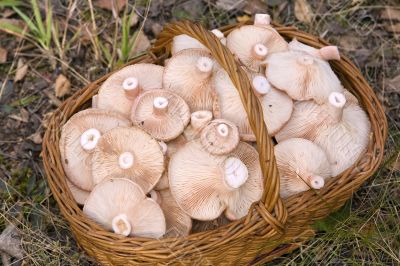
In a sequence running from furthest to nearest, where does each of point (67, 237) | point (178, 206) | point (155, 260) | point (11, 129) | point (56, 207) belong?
1. point (11, 129)
2. point (56, 207)
3. point (67, 237)
4. point (178, 206)
5. point (155, 260)

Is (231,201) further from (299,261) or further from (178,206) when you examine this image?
(299,261)

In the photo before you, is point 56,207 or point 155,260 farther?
point 56,207

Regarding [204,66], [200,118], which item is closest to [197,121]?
[200,118]

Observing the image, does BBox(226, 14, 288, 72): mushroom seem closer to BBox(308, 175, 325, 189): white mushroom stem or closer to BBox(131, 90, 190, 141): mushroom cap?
BBox(131, 90, 190, 141): mushroom cap

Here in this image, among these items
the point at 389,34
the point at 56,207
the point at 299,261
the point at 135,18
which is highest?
the point at 135,18

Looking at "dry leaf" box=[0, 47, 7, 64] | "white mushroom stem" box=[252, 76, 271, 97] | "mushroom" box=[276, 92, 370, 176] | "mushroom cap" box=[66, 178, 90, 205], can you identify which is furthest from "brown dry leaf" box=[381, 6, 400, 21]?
"dry leaf" box=[0, 47, 7, 64]

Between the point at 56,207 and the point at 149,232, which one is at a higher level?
the point at 149,232

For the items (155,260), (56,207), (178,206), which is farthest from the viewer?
(56,207)

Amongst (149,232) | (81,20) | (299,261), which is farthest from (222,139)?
(81,20)
